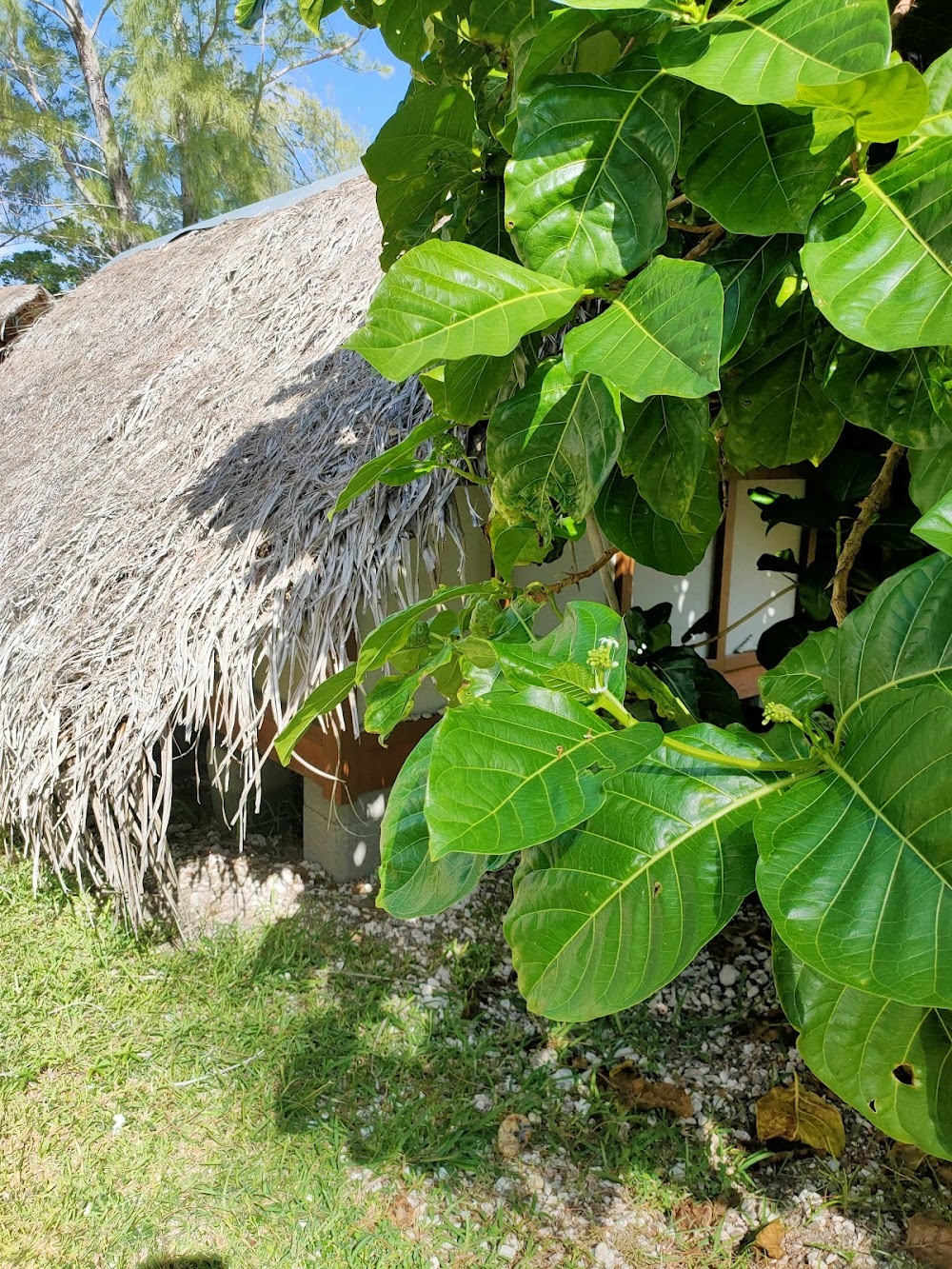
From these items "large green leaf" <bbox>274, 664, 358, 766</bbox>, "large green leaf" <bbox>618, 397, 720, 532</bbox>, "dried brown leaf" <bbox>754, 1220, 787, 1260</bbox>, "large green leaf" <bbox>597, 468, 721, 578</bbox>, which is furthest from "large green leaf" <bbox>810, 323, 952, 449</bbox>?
"dried brown leaf" <bbox>754, 1220, 787, 1260</bbox>

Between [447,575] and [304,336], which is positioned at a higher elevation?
[304,336]

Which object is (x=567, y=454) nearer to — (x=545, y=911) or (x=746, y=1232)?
(x=545, y=911)

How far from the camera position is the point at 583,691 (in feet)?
1.83

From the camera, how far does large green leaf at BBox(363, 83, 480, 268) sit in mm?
806

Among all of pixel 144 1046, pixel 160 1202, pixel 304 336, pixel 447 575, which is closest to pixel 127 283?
pixel 304 336

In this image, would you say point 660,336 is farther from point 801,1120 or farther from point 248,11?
point 801,1120

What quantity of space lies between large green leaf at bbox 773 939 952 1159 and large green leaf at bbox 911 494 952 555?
0.32 meters

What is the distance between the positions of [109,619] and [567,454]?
1829 mm

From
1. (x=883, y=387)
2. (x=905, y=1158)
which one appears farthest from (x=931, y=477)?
(x=905, y=1158)

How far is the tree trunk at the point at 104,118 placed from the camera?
33.7 feet

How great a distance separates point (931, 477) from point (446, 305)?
398 mm

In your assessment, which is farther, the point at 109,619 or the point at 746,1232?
the point at 109,619

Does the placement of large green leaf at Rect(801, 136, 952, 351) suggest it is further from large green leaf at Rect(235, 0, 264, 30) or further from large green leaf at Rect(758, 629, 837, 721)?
large green leaf at Rect(235, 0, 264, 30)

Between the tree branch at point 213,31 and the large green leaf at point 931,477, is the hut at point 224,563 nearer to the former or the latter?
the large green leaf at point 931,477
